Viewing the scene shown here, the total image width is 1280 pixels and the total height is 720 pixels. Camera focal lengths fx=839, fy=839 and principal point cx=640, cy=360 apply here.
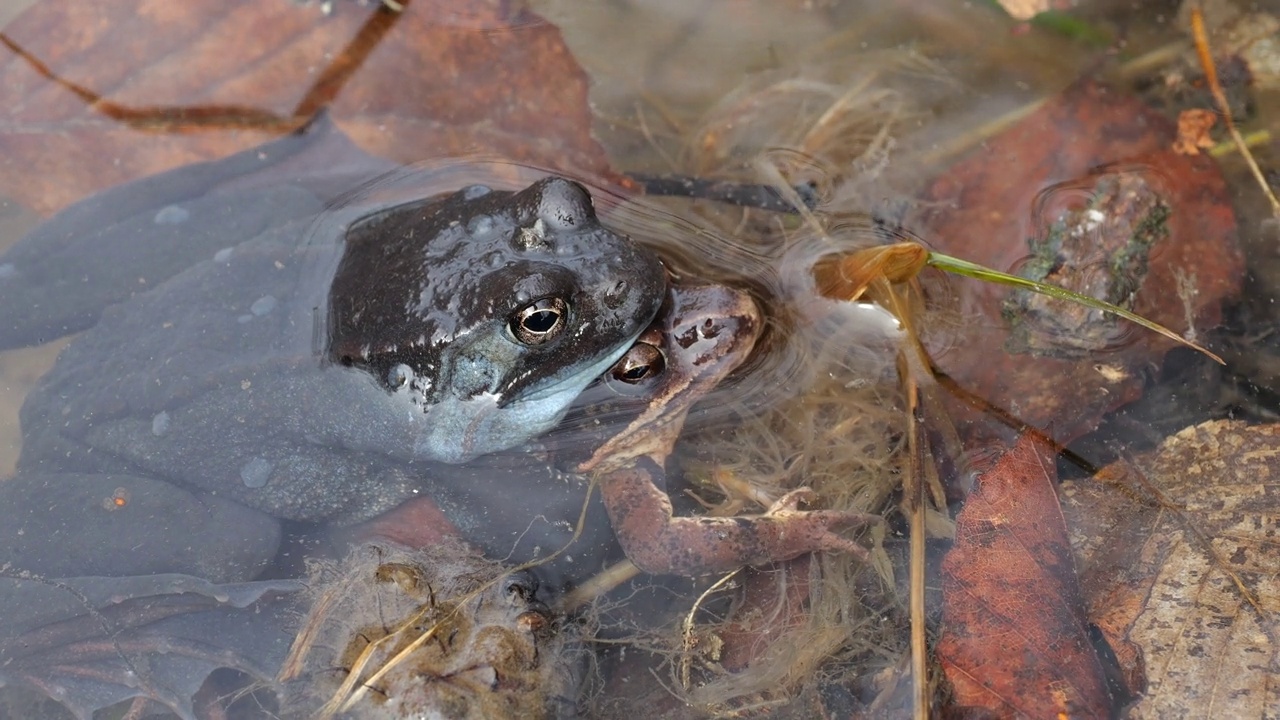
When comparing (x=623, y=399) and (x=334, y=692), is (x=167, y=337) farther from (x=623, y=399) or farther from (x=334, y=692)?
(x=623, y=399)

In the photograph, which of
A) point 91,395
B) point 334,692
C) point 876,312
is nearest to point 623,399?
point 876,312

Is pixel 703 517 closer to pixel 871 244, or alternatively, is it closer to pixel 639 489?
pixel 639 489

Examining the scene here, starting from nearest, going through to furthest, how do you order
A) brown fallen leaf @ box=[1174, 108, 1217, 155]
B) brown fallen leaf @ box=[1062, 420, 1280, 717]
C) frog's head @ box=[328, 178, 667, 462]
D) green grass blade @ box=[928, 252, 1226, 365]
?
1. brown fallen leaf @ box=[1062, 420, 1280, 717]
2. green grass blade @ box=[928, 252, 1226, 365]
3. frog's head @ box=[328, 178, 667, 462]
4. brown fallen leaf @ box=[1174, 108, 1217, 155]

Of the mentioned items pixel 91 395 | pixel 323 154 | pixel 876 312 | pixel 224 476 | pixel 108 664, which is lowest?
pixel 108 664

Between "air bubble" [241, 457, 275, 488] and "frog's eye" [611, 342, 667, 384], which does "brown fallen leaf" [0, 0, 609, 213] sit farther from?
"air bubble" [241, 457, 275, 488]

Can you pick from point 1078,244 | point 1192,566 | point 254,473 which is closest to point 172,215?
point 254,473

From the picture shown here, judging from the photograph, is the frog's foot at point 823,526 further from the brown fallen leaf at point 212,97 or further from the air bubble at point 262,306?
the air bubble at point 262,306

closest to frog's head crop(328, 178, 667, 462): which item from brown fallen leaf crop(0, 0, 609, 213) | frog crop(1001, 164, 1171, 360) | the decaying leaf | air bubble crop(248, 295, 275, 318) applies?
air bubble crop(248, 295, 275, 318)
